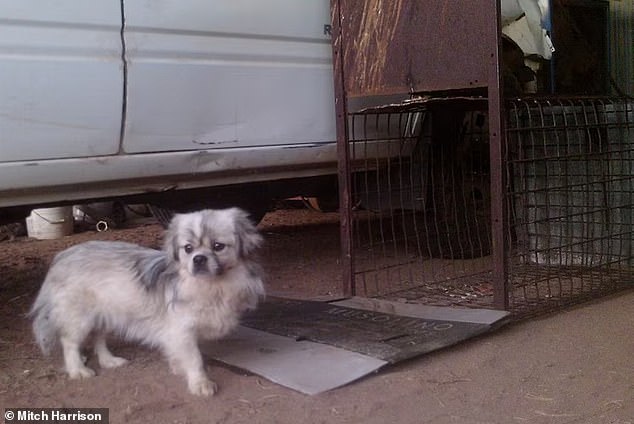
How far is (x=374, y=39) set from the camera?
4.26 m

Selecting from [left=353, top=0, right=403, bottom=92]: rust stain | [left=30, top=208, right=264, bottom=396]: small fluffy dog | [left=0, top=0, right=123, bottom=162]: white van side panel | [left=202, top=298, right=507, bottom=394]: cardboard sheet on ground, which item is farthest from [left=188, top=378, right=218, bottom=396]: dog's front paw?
[left=353, top=0, right=403, bottom=92]: rust stain

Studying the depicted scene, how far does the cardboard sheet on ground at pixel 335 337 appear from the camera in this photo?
3188 millimetres

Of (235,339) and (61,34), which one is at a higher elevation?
(61,34)

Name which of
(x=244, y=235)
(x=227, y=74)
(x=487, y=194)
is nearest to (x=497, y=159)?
(x=244, y=235)

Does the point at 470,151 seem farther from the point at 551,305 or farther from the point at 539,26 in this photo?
the point at 551,305

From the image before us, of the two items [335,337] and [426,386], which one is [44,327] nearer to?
[335,337]

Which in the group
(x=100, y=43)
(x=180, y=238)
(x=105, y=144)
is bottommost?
(x=180, y=238)

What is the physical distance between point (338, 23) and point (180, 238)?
195 centimetres

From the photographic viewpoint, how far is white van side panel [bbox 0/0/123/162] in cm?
344

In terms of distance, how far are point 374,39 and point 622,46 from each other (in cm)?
553

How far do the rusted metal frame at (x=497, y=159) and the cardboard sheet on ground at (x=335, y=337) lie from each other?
0.88 ft

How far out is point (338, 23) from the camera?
4469 millimetres

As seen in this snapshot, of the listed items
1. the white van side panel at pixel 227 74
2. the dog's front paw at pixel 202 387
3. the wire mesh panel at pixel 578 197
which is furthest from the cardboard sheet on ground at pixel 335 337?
the wire mesh panel at pixel 578 197

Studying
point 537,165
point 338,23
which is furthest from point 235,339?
point 537,165
